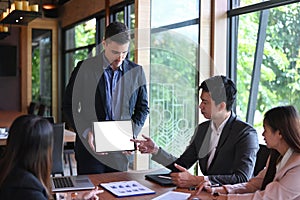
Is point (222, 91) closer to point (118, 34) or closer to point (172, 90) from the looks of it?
point (118, 34)

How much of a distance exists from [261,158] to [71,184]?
1.08 metres

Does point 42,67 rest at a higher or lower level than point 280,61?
higher

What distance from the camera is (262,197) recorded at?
1.88 meters

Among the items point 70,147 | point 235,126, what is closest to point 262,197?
point 235,126

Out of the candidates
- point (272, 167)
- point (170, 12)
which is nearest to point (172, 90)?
point (170, 12)

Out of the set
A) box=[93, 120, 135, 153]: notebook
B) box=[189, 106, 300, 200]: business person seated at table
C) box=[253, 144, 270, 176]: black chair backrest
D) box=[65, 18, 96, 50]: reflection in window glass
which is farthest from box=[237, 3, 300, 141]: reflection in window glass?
box=[65, 18, 96, 50]: reflection in window glass

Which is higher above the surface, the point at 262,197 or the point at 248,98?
the point at 248,98

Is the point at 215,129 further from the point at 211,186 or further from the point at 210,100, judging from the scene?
the point at 211,186

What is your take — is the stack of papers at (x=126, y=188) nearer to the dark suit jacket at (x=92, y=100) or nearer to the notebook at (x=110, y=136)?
the notebook at (x=110, y=136)

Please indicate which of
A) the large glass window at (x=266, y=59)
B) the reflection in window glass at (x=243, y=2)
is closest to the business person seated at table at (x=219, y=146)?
the large glass window at (x=266, y=59)

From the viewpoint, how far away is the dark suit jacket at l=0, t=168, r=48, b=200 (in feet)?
4.94

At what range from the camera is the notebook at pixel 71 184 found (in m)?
2.14

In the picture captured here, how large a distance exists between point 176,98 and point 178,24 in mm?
767

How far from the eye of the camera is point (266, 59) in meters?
3.55
